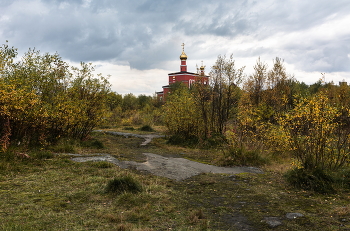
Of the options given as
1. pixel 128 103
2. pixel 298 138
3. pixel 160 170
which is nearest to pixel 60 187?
pixel 160 170

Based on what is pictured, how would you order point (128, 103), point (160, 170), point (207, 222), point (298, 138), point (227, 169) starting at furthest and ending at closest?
point (128, 103), point (227, 169), point (160, 170), point (298, 138), point (207, 222)

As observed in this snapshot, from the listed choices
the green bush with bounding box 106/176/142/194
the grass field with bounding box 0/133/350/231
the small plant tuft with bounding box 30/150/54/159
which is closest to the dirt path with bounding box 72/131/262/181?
the grass field with bounding box 0/133/350/231

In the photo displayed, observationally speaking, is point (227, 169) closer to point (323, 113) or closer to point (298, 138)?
point (298, 138)

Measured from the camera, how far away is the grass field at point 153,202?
12.8 feet

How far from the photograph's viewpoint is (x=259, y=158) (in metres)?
8.94

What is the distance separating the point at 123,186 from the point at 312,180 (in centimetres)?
410

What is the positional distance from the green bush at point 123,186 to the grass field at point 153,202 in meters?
0.11

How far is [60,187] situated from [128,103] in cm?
3633

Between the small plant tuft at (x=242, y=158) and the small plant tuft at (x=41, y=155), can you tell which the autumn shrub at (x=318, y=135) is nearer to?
the small plant tuft at (x=242, y=158)

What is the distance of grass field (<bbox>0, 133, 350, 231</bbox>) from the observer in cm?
390

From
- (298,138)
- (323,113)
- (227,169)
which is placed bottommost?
(227,169)

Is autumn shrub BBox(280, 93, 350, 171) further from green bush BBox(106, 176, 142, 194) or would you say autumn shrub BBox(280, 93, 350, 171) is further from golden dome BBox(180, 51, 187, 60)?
golden dome BBox(180, 51, 187, 60)

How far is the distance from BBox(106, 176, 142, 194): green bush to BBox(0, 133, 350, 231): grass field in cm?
11

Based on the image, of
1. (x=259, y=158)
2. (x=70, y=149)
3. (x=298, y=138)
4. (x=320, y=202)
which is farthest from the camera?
(x=70, y=149)
